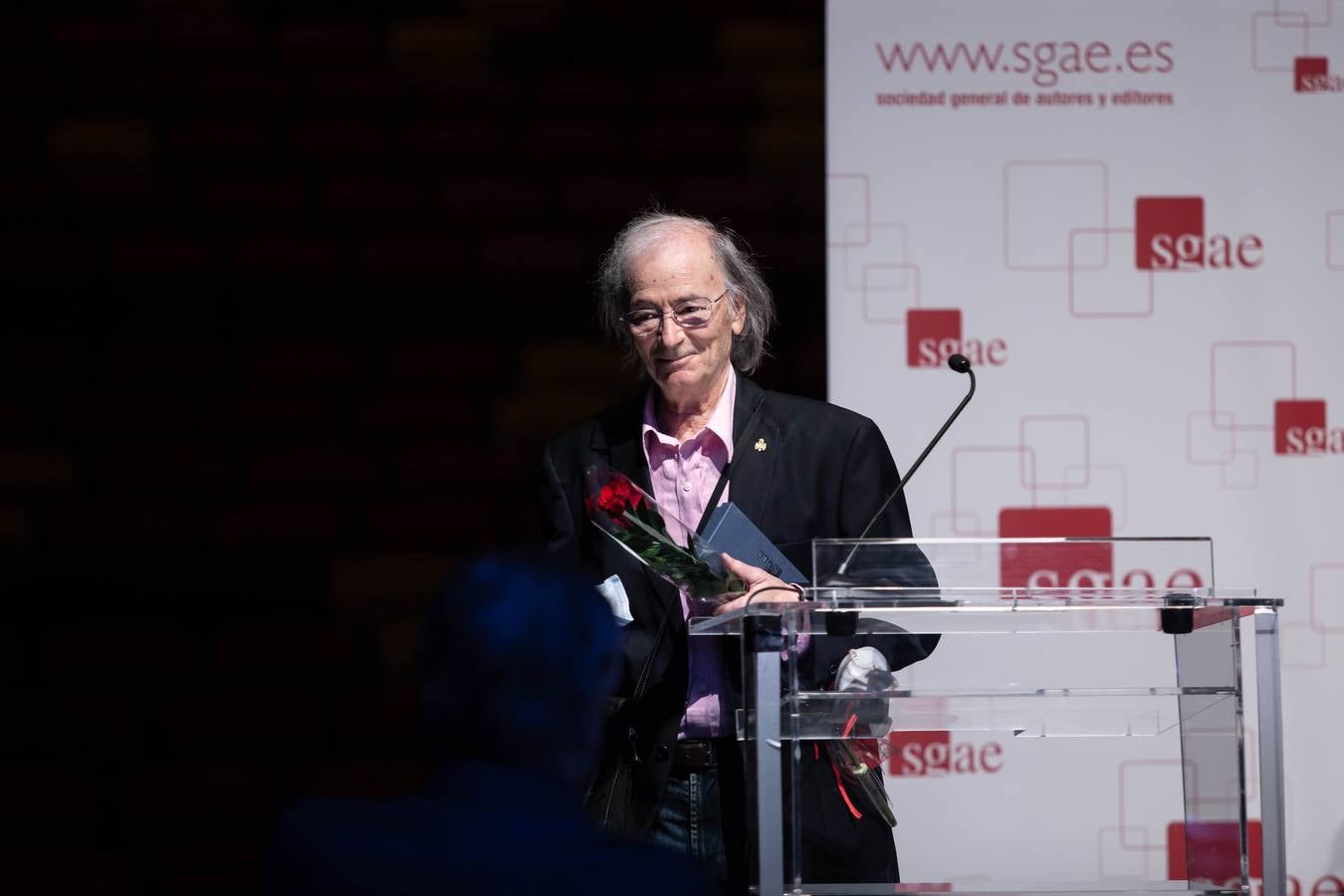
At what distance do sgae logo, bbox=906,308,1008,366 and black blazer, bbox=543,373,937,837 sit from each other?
1.26 meters

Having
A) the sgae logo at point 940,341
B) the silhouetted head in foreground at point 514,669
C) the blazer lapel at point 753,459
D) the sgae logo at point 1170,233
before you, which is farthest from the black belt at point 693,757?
the sgae logo at point 1170,233

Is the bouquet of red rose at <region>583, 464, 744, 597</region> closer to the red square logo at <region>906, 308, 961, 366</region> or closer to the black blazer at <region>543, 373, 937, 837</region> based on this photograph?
the black blazer at <region>543, 373, 937, 837</region>

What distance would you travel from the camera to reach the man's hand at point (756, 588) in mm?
1859

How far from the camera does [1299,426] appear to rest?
12.1ft

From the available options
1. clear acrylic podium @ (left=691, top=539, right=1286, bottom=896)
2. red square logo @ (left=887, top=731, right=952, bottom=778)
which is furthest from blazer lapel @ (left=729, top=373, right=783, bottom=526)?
red square logo @ (left=887, top=731, right=952, bottom=778)

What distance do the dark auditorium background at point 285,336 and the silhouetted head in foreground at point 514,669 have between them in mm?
2696

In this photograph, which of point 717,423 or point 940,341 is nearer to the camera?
point 717,423

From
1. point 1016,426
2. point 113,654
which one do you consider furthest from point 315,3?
point 1016,426

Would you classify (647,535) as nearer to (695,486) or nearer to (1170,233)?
(695,486)

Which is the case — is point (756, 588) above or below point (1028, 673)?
above

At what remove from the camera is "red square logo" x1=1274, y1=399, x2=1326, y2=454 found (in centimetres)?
369

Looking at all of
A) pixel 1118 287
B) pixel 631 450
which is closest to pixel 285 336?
pixel 631 450

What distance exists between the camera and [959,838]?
2945mm

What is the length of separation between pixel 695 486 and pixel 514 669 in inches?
50.2
